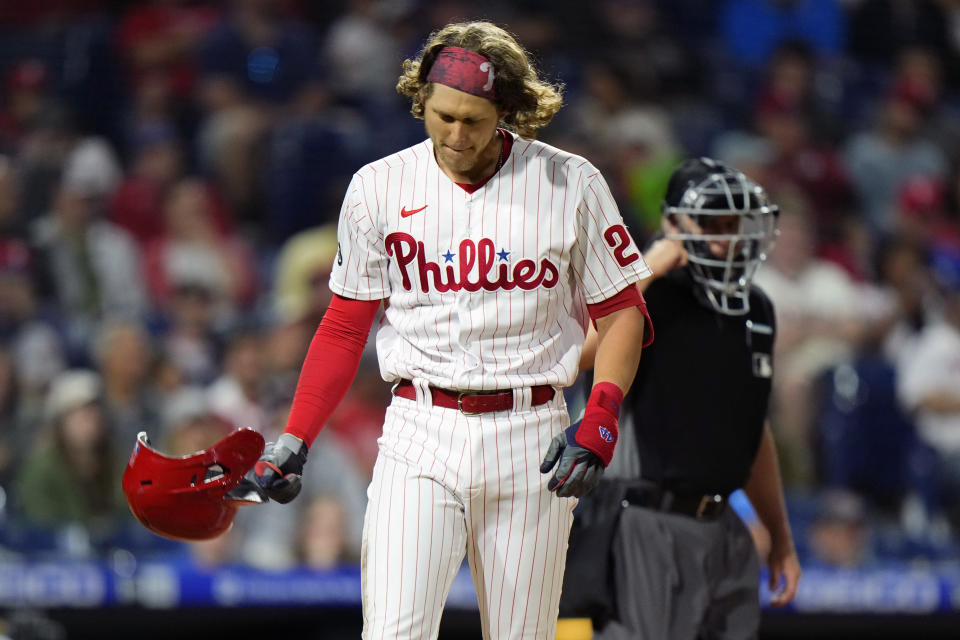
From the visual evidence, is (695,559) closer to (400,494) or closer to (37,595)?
(400,494)

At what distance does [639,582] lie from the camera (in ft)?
10.3

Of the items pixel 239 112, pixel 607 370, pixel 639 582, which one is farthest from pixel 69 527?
pixel 607 370

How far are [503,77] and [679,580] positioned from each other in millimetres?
1309

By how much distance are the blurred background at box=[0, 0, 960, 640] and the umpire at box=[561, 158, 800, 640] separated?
5.50ft

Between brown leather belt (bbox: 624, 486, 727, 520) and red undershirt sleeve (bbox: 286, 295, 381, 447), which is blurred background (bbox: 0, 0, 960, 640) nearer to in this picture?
brown leather belt (bbox: 624, 486, 727, 520)

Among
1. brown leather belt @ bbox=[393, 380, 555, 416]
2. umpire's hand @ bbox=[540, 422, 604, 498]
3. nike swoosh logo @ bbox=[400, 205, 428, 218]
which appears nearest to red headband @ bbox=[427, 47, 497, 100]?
nike swoosh logo @ bbox=[400, 205, 428, 218]

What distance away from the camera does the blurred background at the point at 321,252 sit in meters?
5.35

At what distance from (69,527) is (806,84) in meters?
4.83

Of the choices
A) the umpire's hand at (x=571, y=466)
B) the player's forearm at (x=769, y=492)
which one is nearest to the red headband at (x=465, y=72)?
the umpire's hand at (x=571, y=466)

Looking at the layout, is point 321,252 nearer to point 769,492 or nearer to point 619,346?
point 769,492

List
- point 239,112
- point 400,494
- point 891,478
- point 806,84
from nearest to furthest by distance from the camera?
1. point 400,494
2. point 891,478
3. point 239,112
4. point 806,84

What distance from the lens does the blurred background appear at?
5352 millimetres

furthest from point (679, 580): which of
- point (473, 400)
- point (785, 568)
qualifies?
point (473, 400)

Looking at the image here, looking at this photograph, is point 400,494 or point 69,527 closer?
point 400,494
